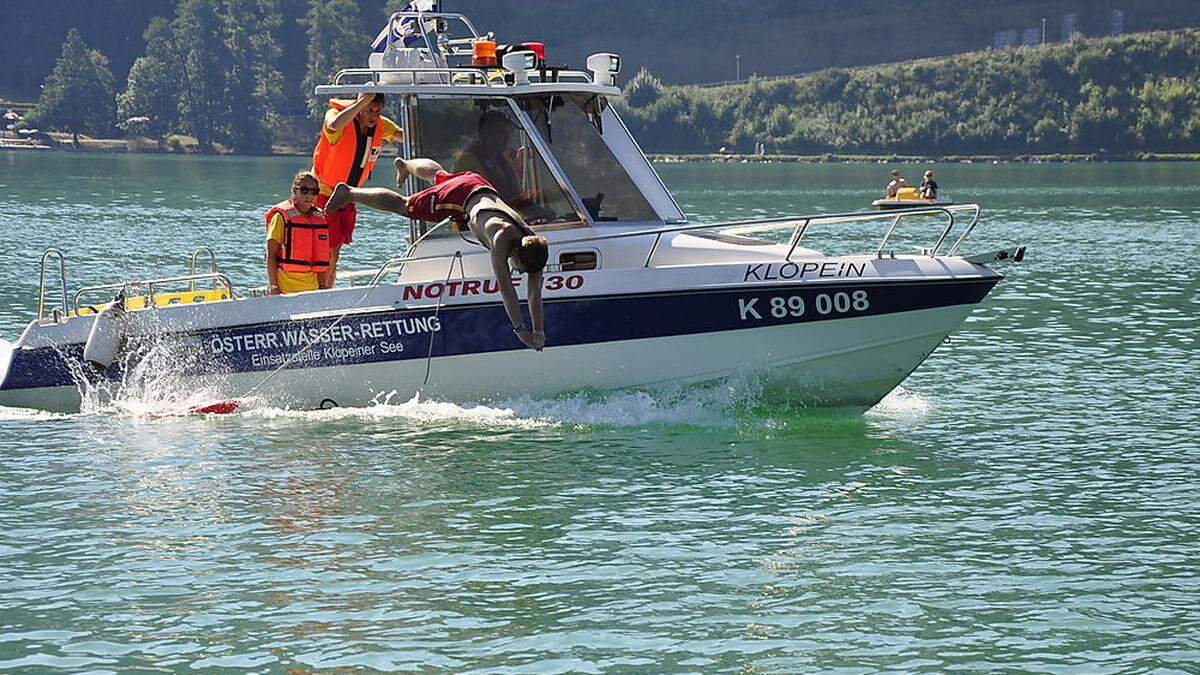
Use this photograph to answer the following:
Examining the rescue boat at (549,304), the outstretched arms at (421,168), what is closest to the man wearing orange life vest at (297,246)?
the rescue boat at (549,304)

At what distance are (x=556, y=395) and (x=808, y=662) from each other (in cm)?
611

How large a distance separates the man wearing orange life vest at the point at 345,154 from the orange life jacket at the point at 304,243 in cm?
9

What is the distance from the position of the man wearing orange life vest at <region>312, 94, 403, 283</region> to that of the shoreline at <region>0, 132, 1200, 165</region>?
448 ft

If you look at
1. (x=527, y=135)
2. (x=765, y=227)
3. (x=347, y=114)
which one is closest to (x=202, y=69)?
(x=347, y=114)

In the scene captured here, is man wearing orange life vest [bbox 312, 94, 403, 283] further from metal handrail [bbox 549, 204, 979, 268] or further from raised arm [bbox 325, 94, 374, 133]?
metal handrail [bbox 549, 204, 979, 268]

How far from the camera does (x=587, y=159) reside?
15.6 metres

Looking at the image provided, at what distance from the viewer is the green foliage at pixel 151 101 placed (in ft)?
540

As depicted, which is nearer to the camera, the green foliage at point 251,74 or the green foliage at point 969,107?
the green foliage at point 969,107

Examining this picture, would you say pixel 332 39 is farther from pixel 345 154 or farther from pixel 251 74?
pixel 345 154

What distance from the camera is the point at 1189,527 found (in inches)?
492

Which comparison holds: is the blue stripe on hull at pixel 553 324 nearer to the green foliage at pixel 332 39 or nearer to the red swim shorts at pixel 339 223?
the red swim shorts at pixel 339 223

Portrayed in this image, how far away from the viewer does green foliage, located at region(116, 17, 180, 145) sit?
6481 inches

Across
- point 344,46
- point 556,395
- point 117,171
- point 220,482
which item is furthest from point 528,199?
point 344,46

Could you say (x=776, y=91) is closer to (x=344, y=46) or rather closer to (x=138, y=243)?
(x=344, y=46)
